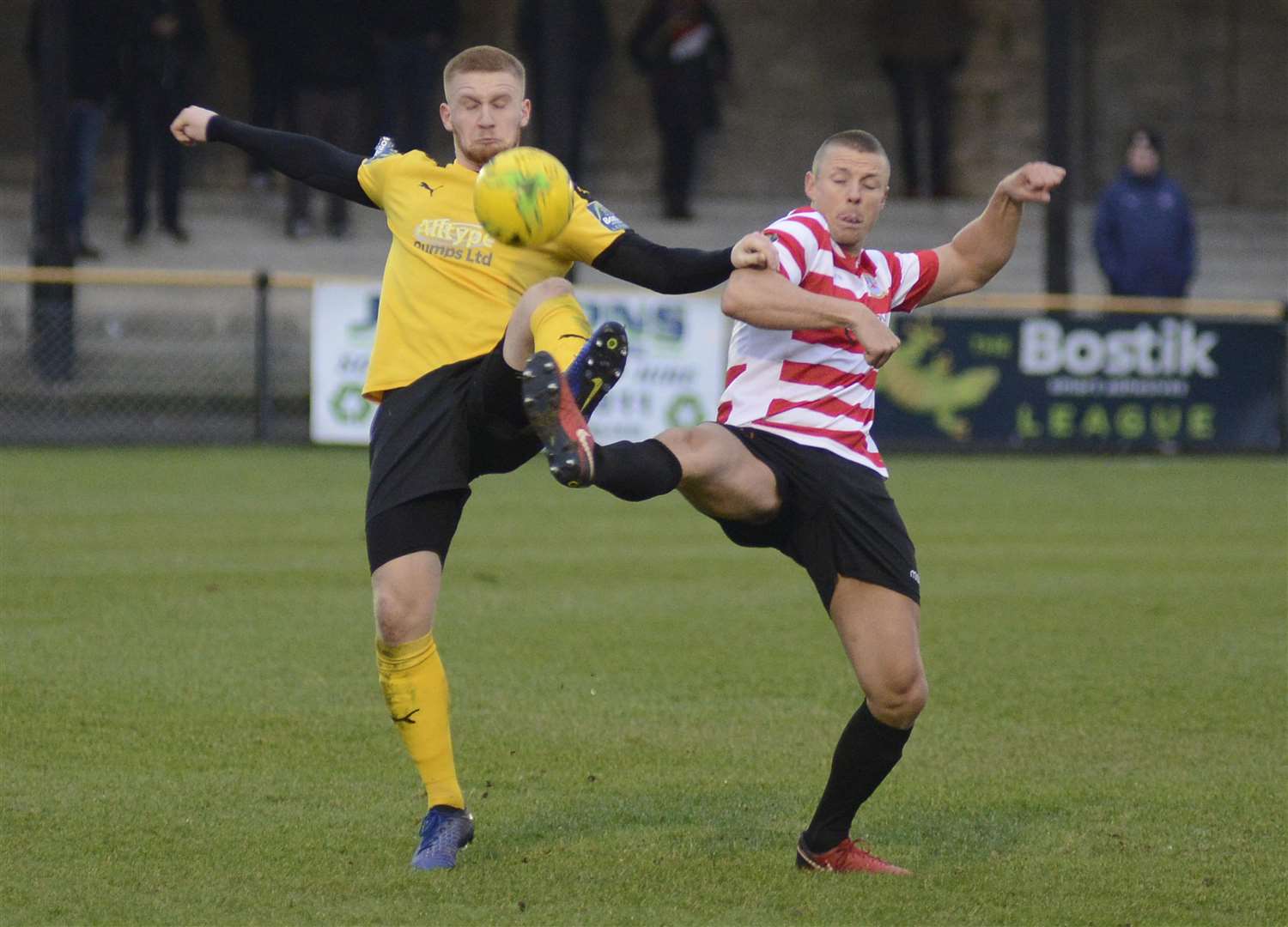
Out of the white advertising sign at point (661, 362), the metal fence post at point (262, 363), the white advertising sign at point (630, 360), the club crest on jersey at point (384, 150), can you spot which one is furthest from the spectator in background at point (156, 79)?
the club crest on jersey at point (384, 150)

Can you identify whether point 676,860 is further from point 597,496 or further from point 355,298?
point 355,298

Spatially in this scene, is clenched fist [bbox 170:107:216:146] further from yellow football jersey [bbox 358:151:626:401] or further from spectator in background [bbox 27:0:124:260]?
spectator in background [bbox 27:0:124:260]

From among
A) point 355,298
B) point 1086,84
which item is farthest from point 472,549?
point 1086,84

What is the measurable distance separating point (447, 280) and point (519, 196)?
52cm

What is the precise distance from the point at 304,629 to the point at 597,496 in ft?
18.6

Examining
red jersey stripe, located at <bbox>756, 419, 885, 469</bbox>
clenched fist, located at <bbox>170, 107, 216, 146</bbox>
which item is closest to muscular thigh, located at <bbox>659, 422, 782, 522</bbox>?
red jersey stripe, located at <bbox>756, 419, 885, 469</bbox>

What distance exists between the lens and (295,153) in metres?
5.74

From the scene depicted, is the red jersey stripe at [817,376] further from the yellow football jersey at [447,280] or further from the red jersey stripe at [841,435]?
the yellow football jersey at [447,280]

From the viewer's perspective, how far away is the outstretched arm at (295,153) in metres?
5.73

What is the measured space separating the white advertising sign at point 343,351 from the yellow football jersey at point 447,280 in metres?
10.9

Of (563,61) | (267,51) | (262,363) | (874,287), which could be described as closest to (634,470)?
(874,287)

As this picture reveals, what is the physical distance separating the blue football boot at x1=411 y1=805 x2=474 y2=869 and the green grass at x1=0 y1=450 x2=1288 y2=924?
0.22ft

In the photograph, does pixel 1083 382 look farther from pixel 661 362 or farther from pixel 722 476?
pixel 722 476

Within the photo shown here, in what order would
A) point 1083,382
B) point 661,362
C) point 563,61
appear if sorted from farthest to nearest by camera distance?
point 563,61, point 1083,382, point 661,362
